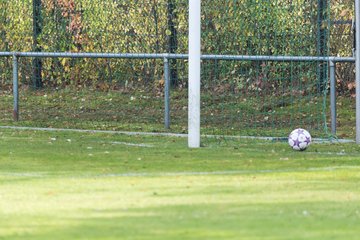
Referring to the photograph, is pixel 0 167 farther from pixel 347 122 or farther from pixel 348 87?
pixel 348 87

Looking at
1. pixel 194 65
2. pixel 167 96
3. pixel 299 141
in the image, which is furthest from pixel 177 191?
pixel 167 96

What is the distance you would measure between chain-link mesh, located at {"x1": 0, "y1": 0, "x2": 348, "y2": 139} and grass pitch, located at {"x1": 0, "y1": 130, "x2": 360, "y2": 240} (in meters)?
3.40

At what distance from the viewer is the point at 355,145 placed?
589 inches

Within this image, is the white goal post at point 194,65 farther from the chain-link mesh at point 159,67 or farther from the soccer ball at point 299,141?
the chain-link mesh at point 159,67

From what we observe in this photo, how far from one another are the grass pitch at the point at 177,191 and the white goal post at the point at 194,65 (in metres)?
0.32

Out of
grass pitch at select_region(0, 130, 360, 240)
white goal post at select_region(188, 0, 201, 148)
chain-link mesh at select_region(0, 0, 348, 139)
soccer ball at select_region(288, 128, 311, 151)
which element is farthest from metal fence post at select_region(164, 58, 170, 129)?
soccer ball at select_region(288, 128, 311, 151)

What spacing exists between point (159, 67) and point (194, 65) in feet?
21.6

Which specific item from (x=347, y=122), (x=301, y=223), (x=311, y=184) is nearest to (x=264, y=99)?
(x=347, y=122)

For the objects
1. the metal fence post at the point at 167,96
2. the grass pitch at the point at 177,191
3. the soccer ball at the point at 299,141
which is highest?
the metal fence post at the point at 167,96

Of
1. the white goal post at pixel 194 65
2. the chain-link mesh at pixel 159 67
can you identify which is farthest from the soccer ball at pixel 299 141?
the chain-link mesh at pixel 159 67

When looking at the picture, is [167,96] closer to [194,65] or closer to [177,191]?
[194,65]

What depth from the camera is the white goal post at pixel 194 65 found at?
14.4 m

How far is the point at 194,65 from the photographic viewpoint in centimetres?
1437

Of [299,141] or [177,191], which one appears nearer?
[177,191]
